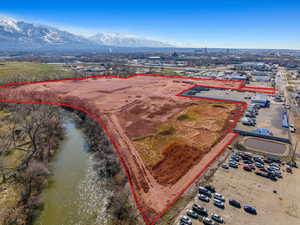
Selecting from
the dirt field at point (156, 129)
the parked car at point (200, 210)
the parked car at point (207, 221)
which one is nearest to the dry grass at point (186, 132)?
the dirt field at point (156, 129)

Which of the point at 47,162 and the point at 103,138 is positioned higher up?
the point at 103,138

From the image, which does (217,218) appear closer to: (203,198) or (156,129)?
(203,198)

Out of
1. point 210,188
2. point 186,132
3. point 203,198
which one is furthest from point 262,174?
point 186,132

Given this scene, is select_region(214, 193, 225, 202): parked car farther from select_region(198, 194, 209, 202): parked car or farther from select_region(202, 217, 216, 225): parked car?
select_region(202, 217, 216, 225): parked car

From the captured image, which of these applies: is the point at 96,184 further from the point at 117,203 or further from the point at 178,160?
the point at 178,160

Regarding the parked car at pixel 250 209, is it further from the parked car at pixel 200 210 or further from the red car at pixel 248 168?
the red car at pixel 248 168

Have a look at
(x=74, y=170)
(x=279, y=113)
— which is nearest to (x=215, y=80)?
(x=279, y=113)
